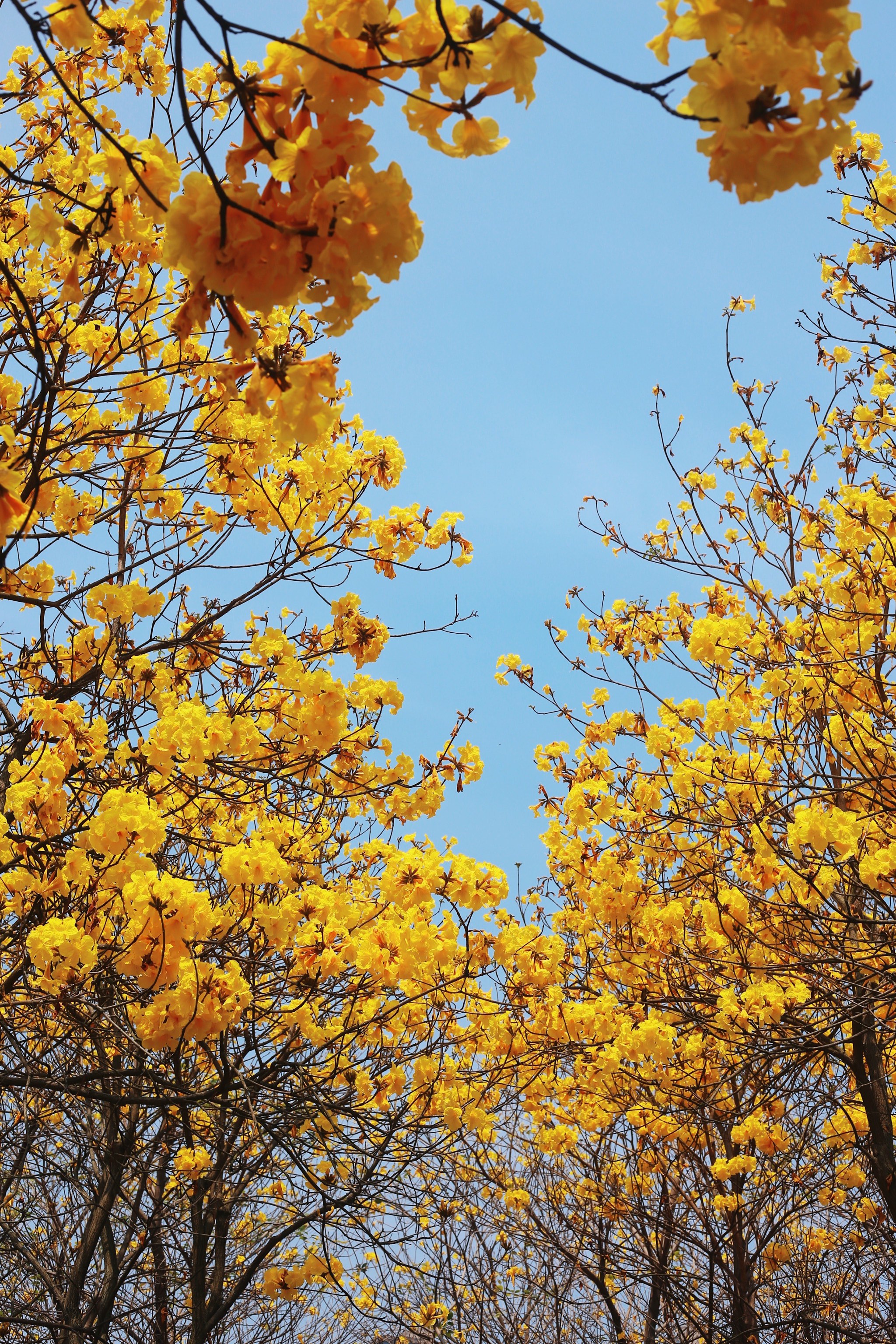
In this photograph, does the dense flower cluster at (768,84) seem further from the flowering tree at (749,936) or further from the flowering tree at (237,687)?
the flowering tree at (749,936)

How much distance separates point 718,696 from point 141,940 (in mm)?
3959

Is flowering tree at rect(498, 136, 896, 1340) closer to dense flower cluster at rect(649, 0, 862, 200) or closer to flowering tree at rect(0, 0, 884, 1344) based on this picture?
flowering tree at rect(0, 0, 884, 1344)

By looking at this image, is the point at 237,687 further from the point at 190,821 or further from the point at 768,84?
the point at 768,84

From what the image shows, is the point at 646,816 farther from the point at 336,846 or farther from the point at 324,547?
the point at 324,547

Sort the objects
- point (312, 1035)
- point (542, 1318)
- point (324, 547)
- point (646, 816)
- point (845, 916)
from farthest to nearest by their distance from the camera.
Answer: point (542, 1318) < point (646, 816) < point (324, 547) < point (845, 916) < point (312, 1035)

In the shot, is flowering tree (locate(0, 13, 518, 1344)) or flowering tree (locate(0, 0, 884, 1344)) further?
flowering tree (locate(0, 13, 518, 1344))

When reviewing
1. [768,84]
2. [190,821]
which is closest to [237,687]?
[190,821]

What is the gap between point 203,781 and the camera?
481 centimetres

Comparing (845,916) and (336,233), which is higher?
(845,916)

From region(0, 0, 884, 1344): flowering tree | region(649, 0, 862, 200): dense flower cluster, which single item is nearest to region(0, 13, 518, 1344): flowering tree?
region(0, 0, 884, 1344): flowering tree

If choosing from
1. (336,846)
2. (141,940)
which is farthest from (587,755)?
(141,940)

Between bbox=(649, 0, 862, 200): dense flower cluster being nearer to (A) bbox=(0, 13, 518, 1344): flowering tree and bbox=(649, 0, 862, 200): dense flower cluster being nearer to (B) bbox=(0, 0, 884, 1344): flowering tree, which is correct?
(B) bbox=(0, 0, 884, 1344): flowering tree

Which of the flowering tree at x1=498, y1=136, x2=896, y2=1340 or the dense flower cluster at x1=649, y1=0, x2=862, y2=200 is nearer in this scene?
the dense flower cluster at x1=649, y1=0, x2=862, y2=200

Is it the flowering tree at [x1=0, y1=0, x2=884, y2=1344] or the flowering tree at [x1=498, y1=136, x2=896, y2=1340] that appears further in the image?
the flowering tree at [x1=498, y1=136, x2=896, y2=1340]
